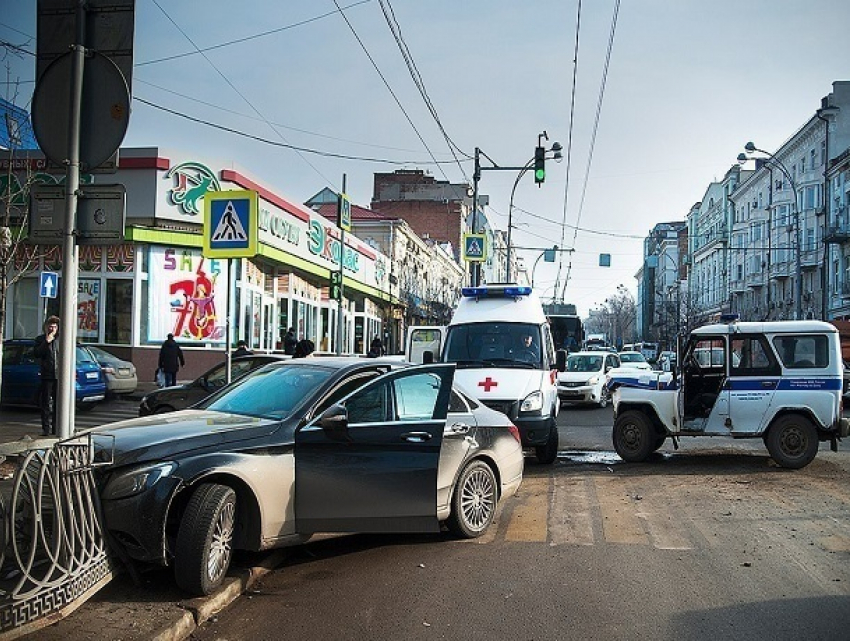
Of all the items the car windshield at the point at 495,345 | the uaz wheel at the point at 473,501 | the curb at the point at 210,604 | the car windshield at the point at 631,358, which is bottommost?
the curb at the point at 210,604

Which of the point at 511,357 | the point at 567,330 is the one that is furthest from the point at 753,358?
the point at 567,330

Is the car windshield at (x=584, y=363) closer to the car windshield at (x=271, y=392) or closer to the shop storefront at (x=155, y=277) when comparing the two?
the shop storefront at (x=155, y=277)

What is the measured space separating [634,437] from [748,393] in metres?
1.79

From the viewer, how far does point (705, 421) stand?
12.0 meters

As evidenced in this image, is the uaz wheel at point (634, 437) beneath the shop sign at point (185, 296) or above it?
beneath

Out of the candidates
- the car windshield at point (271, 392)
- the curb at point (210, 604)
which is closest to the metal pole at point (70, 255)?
the car windshield at point (271, 392)

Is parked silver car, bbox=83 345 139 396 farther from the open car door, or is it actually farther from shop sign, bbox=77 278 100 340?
the open car door

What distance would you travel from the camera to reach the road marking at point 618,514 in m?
7.41

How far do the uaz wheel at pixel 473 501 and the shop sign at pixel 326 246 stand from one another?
25.4m

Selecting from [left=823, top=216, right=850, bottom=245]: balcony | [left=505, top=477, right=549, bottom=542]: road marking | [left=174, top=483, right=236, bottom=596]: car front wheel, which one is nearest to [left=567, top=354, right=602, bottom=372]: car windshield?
[left=505, top=477, right=549, bottom=542]: road marking

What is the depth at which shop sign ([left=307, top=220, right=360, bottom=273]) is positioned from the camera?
32.4 metres

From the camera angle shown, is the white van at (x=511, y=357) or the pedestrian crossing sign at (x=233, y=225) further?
the white van at (x=511, y=357)

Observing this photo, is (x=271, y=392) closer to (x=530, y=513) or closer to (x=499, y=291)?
(x=530, y=513)

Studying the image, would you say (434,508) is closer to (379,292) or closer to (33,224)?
(33,224)
